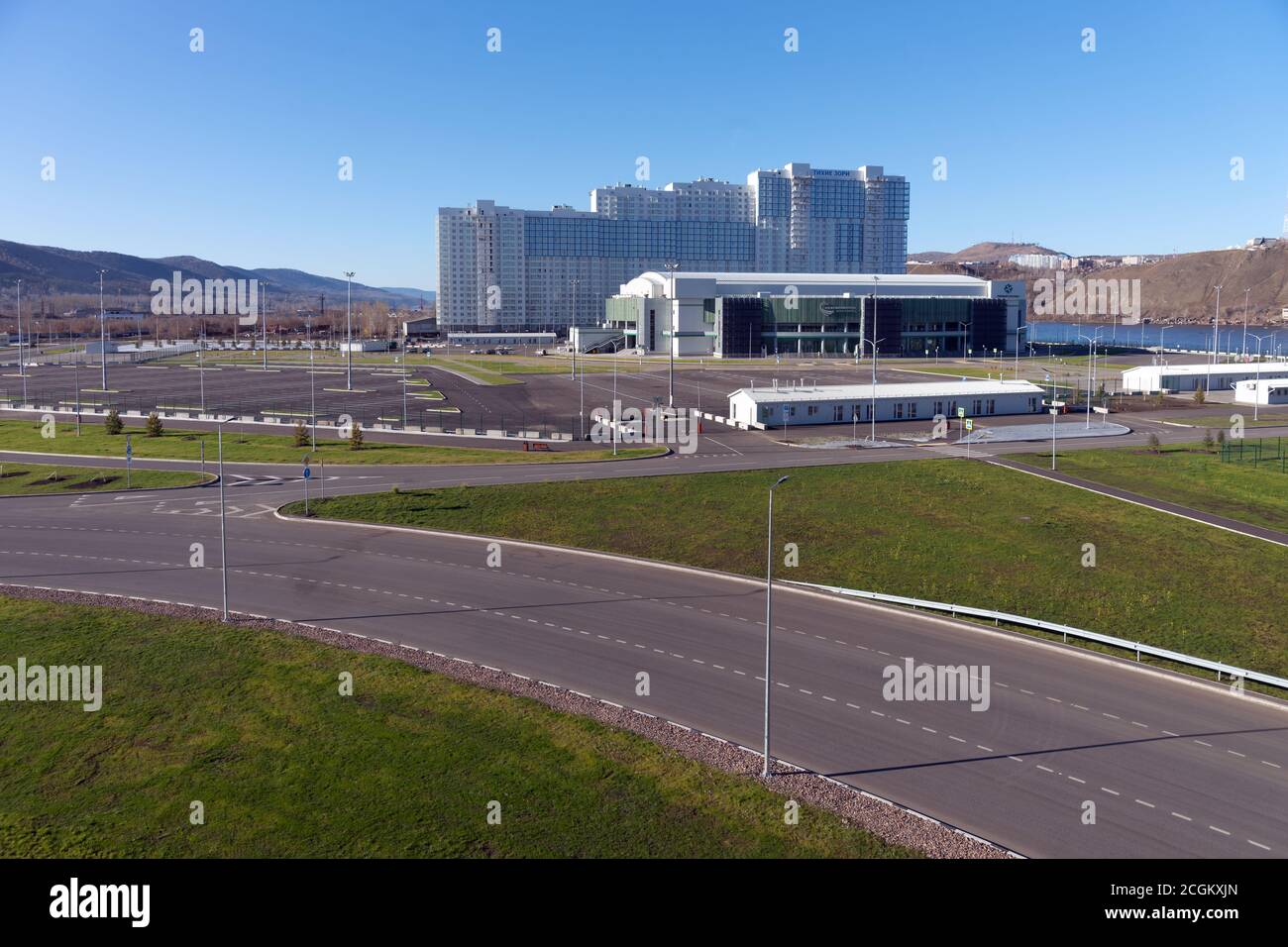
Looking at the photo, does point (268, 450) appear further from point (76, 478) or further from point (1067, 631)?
point (1067, 631)

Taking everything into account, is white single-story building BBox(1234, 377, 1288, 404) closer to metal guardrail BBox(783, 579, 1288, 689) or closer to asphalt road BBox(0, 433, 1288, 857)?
metal guardrail BBox(783, 579, 1288, 689)

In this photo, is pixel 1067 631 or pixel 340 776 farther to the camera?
pixel 1067 631

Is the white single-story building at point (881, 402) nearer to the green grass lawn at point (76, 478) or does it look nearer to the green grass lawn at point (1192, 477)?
the green grass lawn at point (1192, 477)

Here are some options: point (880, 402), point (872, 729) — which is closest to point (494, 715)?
point (872, 729)

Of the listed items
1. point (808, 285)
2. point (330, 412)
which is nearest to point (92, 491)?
point (330, 412)

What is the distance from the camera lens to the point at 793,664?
2778cm

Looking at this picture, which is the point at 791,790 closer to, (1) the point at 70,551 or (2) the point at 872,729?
(2) the point at 872,729

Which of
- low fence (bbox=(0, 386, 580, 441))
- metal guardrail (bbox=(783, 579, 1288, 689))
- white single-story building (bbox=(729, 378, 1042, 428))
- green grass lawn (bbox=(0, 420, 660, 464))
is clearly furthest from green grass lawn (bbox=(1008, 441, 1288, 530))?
low fence (bbox=(0, 386, 580, 441))

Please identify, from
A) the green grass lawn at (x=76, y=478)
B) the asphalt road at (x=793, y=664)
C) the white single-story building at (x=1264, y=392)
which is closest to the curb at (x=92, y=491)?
the green grass lawn at (x=76, y=478)

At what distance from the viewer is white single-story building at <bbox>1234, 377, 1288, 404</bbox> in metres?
87.6

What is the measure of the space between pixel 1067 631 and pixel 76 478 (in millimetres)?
51187

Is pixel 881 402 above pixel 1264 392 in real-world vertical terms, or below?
below

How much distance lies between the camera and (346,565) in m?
37.4

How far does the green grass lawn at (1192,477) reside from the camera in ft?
160
